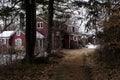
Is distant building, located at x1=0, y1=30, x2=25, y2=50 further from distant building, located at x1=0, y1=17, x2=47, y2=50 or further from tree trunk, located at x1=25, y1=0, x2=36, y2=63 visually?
tree trunk, located at x1=25, y1=0, x2=36, y2=63

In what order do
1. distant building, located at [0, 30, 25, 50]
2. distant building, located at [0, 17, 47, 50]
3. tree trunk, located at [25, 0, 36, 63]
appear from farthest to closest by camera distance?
distant building, located at [0, 30, 25, 50]
distant building, located at [0, 17, 47, 50]
tree trunk, located at [25, 0, 36, 63]

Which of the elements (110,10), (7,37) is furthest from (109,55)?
(7,37)

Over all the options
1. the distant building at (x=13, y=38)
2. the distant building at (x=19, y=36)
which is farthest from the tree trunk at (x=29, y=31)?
the distant building at (x=13, y=38)

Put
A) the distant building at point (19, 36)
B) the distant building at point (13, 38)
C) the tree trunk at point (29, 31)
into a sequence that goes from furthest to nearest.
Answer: the distant building at point (13, 38)
the distant building at point (19, 36)
the tree trunk at point (29, 31)

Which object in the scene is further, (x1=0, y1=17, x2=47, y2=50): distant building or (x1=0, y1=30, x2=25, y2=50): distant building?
(x1=0, y1=30, x2=25, y2=50): distant building

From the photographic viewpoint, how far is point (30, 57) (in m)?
20.6

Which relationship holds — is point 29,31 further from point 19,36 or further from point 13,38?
point 13,38

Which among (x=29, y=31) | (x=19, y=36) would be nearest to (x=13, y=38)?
(x=19, y=36)

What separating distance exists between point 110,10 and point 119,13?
2.74 ft

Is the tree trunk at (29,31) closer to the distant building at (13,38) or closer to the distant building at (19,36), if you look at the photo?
the distant building at (19,36)

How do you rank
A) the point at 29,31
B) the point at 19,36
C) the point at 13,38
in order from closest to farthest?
the point at 29,31
the point at 19,36
the point at 13,38

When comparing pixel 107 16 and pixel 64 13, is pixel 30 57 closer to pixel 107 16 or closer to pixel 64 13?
pixel 107 16

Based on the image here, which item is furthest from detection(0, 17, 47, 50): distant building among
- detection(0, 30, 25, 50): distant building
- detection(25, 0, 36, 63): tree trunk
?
detection(25, 0, 36, 63): tree trunk

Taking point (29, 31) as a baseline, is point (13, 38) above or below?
below
